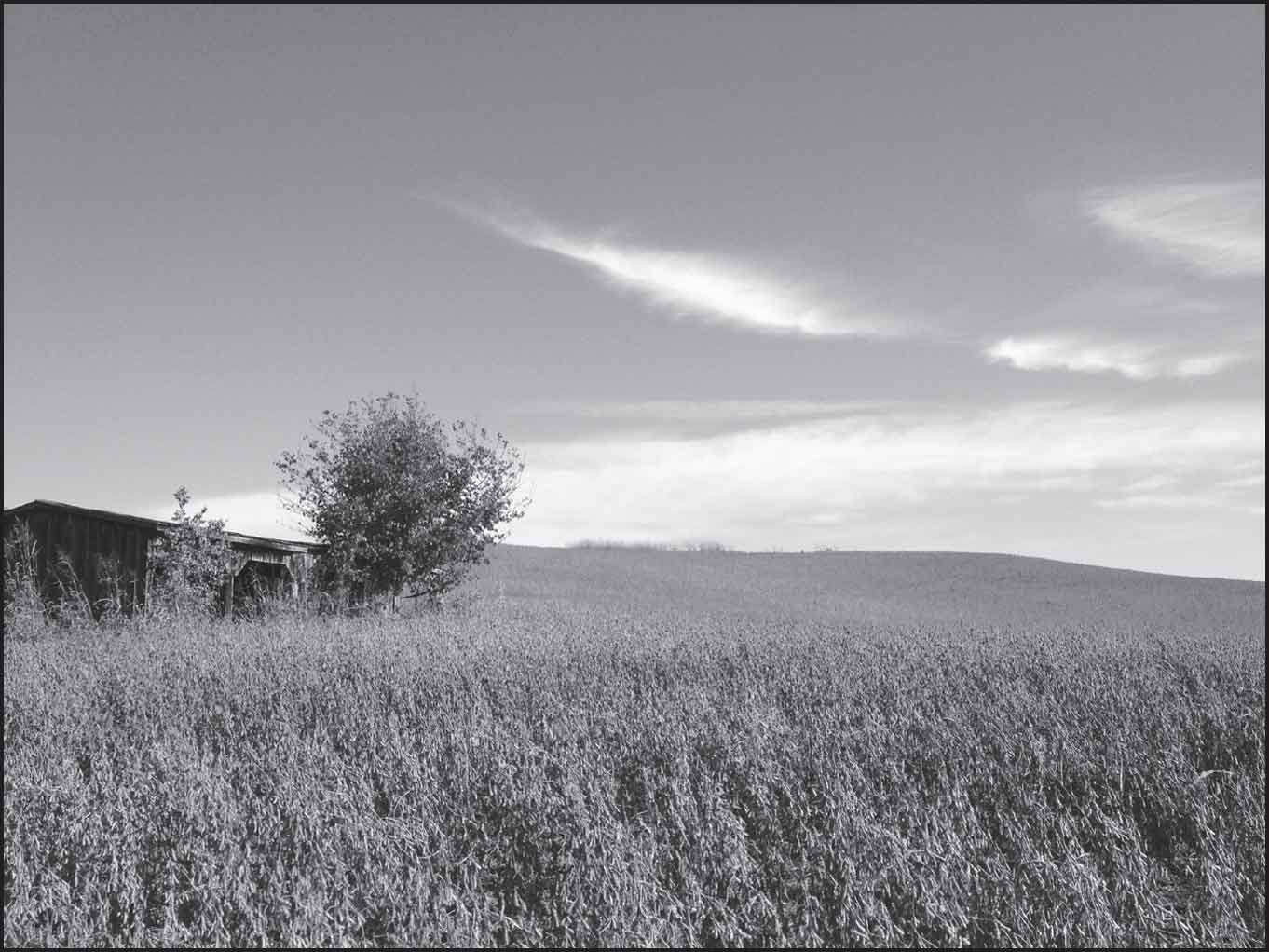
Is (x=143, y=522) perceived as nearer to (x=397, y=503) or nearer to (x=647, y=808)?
(x=397, y=503)

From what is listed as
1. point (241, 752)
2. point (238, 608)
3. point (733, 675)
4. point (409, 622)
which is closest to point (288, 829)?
point (241, 752)

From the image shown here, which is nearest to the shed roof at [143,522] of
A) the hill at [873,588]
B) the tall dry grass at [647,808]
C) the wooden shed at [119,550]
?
the wooden shed at [119,550]

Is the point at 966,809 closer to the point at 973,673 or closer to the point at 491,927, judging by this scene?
the point at 491,927

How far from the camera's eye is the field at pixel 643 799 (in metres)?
3.37

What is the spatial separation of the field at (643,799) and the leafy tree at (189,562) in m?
6.71

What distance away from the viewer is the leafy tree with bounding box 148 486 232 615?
15.3 meters

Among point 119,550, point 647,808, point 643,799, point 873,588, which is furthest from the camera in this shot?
point 873,588

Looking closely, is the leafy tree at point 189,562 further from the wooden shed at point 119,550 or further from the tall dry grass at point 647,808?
the tall dry grass at point 647,808

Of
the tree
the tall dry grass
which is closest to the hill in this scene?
the tree

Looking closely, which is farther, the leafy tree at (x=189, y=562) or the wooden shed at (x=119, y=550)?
the wooden shed at (x=119, y=550)

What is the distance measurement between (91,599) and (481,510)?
809cm

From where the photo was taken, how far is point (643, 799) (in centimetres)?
467

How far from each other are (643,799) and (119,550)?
56.3ft

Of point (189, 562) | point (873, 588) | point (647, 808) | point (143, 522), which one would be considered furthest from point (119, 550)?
point (873, 588)
